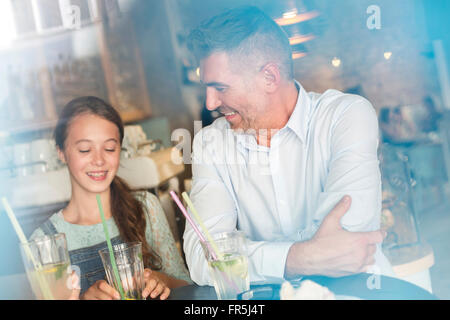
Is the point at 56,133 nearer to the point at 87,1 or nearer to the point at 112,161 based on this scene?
the point at 112,161

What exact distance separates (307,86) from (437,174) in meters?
0.39

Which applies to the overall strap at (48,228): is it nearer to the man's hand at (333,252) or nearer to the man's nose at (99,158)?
the man's nose at (99,158)

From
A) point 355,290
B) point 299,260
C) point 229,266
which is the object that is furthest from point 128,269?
point 355,290

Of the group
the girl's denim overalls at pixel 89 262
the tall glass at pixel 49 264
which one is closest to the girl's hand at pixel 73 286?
the tall glass at pixel 49 264

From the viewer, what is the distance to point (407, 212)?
129 cm

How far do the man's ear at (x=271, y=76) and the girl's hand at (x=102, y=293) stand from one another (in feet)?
2.06

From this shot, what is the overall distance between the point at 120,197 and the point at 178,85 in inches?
15.2

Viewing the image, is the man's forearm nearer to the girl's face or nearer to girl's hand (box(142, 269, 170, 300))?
girl's hand (box(142, 269, 170, 300))

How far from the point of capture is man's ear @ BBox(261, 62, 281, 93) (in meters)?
1.30

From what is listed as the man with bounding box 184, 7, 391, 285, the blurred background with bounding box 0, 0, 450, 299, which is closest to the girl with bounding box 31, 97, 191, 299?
the blurred background with bounding box 0, 0, 450, 299

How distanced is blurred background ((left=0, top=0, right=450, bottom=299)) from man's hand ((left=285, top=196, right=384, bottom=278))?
26 centimetres

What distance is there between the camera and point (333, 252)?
1.02m

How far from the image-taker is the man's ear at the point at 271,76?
4.28ft
